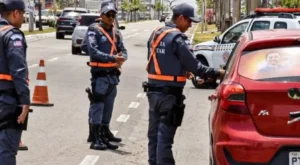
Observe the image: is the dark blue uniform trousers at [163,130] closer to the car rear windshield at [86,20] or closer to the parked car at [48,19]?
the car rear windshield at [86,20]

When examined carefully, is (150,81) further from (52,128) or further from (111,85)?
(52,128)

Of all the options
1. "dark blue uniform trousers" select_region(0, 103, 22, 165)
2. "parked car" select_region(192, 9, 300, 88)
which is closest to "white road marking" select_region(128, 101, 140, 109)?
"parked car" select_region(192, 9, 300, 88)

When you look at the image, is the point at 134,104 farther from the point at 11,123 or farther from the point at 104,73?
the point at 11,123

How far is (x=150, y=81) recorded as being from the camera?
689 centimetres

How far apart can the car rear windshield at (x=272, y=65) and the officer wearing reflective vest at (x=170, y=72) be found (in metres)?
0.94

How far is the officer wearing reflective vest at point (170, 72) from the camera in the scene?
658 cm


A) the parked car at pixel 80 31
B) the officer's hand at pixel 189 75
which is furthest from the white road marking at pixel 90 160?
the parked car at pixel 80 31

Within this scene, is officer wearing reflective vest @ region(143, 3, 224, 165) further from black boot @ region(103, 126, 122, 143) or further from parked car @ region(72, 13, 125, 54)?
parked car @ region(72, 13, 125, 54)

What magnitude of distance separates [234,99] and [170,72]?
1309 mm

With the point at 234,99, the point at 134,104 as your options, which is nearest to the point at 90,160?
the point at 234,99

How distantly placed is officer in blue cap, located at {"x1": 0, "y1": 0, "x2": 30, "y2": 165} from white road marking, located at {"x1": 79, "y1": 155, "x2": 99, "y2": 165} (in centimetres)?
238

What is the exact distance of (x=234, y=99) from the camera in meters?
5.50

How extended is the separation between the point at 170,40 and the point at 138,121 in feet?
16.1

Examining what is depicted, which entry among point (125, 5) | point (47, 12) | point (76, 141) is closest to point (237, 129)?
point (76, 141)
